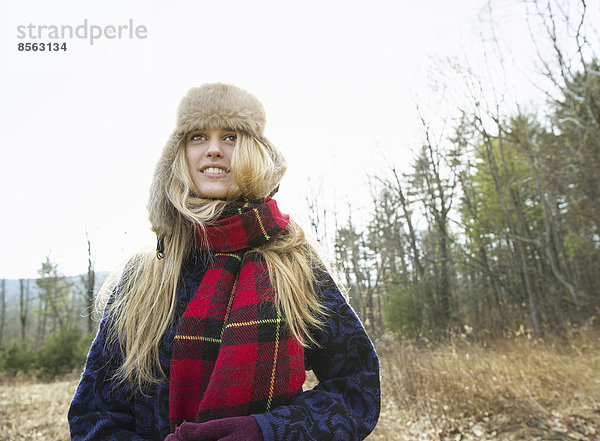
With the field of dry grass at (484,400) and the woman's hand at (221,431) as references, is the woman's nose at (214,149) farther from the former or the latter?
the field of dry grass at (484,400)

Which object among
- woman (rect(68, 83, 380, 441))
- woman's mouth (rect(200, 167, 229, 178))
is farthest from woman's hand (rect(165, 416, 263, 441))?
woman's mouth (rect(200, 167, 229, 178))

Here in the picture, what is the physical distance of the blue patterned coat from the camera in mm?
1150

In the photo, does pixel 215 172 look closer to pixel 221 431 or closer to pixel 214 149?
pixel 214 149

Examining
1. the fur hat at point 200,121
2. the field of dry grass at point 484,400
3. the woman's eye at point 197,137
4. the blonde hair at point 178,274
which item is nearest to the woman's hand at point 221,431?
the blonde hair at point 178,274

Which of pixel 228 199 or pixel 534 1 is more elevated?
pixel 534 1

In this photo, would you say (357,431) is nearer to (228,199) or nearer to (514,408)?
(228,199)

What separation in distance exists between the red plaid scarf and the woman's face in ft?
0.42

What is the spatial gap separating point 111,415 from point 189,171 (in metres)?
0.98

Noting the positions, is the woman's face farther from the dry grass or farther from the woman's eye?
the dry grass

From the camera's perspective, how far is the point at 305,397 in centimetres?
123

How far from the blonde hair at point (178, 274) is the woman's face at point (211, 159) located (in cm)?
4

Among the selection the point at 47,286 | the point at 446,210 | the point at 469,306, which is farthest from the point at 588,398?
the point at 47,286

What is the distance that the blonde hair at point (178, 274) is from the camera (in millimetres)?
1362

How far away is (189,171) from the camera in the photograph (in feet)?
5.28
